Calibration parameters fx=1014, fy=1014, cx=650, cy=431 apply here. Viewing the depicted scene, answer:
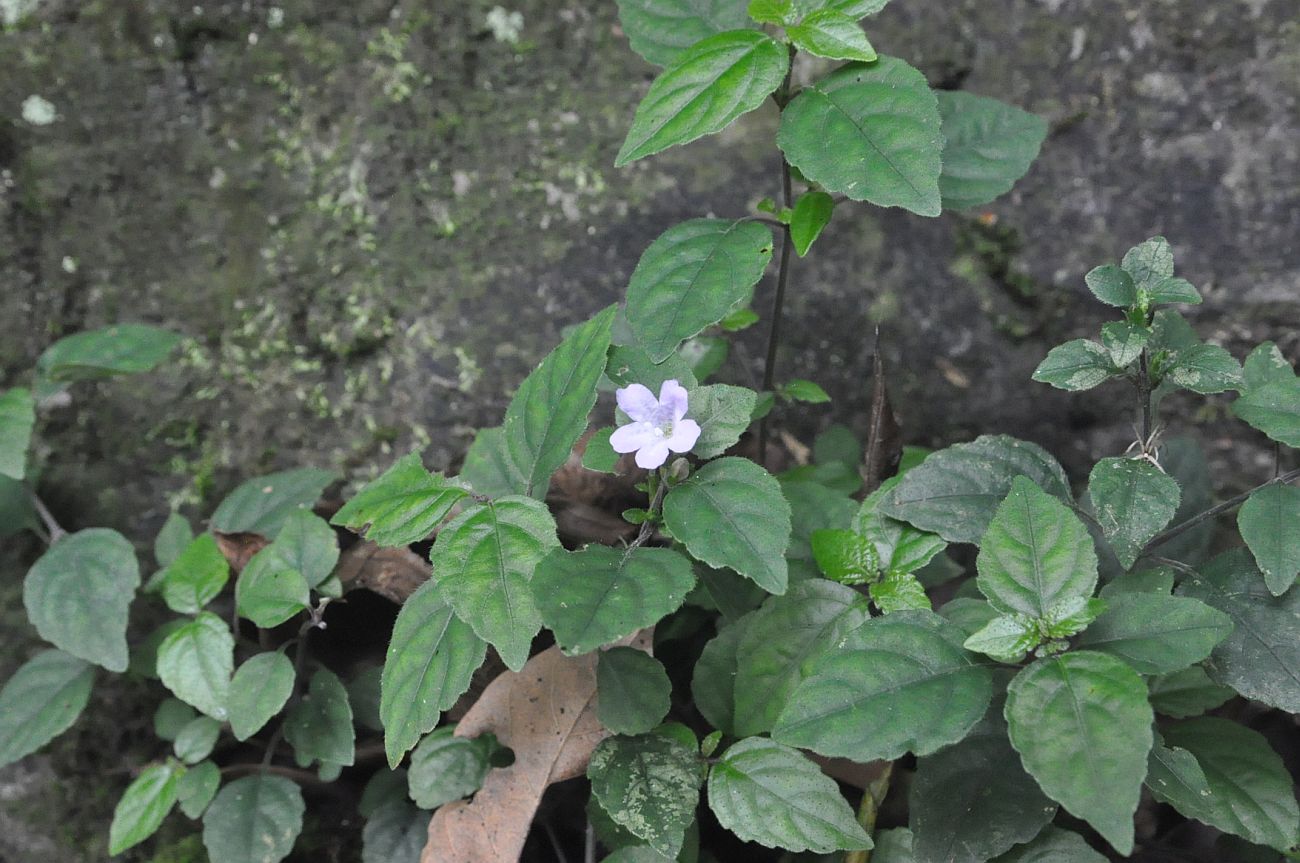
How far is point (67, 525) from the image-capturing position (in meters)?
2.31

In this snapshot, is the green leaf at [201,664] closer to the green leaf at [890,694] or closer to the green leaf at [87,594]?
the green leaf at [87,594]

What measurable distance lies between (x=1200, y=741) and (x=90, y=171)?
2545 millimetres

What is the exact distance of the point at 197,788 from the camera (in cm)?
186

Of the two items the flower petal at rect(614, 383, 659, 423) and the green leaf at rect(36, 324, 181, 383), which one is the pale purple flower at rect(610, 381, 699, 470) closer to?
the flower petal at rect(614, 383, 659, 423)

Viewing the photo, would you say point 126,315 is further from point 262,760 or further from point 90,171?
point 262,760

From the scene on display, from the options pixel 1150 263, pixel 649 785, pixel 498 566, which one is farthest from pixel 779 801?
pixel 1150 263

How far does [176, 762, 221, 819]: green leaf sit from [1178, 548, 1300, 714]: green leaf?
1.68 meters

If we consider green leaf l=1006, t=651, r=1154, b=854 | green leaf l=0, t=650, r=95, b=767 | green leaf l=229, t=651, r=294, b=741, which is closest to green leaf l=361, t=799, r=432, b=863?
green leaf l=229, t=651, r=294, b=741

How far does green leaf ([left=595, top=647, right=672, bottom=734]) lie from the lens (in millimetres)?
1554

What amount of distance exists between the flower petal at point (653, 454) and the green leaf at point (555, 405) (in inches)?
4.7

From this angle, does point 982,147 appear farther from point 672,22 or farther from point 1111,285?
point 672,22

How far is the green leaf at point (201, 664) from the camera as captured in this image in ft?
6.05

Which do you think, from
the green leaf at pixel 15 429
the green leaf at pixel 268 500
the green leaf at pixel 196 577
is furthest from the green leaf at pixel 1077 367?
the green leaf at pixel 15 429

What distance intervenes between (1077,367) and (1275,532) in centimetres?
36
